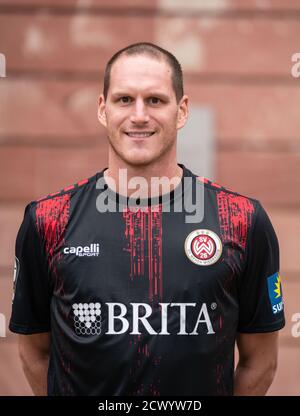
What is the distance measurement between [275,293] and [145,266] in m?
0.55

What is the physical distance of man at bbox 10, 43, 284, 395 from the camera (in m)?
2.62

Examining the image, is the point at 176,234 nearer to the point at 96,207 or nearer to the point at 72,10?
the point at 96,207

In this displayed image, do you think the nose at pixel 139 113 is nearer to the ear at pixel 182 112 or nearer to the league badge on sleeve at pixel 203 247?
the ear at pixel 182 112

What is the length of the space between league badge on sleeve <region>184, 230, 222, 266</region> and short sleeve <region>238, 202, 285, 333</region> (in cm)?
13

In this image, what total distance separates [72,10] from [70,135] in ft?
2.86

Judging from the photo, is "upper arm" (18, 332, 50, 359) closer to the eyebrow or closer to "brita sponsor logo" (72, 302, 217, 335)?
"brita sponsor logo" (72, 302, 217, 335)

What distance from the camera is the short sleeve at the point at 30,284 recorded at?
282cm

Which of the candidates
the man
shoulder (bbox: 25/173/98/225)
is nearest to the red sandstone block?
the man

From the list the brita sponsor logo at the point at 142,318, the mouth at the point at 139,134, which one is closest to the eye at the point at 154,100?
the mouth at the point at 139,134

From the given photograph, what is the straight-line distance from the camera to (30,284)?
288 cm

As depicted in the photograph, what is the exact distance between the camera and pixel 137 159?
2680mm

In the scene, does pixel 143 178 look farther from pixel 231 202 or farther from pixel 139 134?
pixel 231 202
